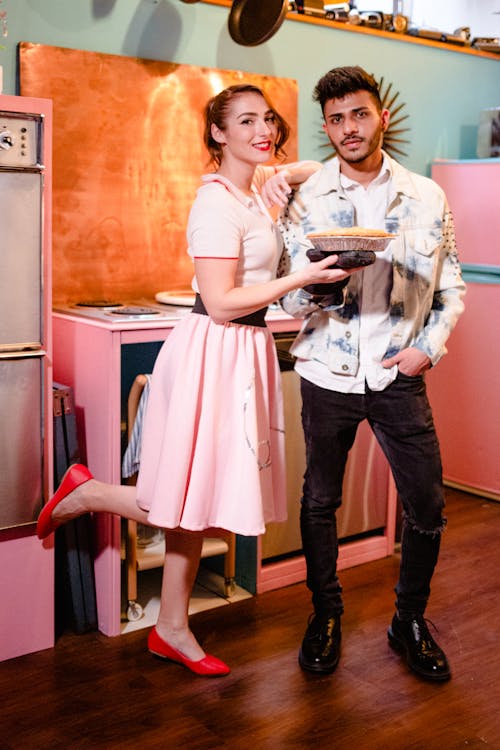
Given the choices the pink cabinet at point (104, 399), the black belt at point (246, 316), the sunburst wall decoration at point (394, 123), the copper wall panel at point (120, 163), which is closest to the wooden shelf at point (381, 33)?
the sunburst wall decoration at point (394, 123)

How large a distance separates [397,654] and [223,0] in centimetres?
229

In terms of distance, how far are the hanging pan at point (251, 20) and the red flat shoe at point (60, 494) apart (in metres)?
1.71

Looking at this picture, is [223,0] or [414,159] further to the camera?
[414,159]

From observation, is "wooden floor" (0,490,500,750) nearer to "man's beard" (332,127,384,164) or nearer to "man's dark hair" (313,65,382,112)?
"man's beard" (332,127,384,164)

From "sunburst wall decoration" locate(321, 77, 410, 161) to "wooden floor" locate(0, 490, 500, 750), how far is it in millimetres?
2027

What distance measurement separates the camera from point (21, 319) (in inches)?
93.2

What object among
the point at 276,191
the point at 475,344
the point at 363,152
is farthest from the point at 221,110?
the point at 475,344

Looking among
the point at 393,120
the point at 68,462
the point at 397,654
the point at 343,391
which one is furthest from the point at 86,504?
the point at 393,120

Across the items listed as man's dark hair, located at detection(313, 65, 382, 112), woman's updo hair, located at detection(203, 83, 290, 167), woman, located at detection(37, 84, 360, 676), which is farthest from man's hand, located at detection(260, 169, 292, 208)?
man's dark hair, located at detection(313, 65, 382, 112)

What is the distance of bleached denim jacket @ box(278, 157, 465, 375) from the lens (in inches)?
91.1

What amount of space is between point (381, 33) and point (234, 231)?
6.99ft

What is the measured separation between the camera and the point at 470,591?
3.01 meters

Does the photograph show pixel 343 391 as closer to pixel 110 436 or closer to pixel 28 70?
pixel 110 436

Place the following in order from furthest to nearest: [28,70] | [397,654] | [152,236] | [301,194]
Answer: [152,236]
[28,70]
[397,654]
[301,194]
